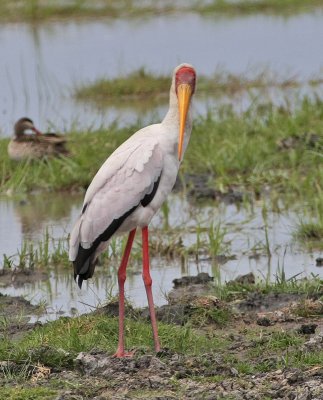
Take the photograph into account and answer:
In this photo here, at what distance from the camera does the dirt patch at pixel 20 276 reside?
9.02 metres

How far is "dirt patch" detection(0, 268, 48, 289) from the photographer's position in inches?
355

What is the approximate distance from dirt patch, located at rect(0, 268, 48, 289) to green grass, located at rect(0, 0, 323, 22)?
16195mm

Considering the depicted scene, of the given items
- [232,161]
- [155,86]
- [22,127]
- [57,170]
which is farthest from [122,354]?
[155,86]

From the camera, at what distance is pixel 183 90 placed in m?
7.27

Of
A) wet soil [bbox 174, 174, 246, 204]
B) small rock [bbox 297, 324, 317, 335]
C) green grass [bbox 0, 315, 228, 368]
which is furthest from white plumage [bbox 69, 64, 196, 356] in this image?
wet soil [bbox 174, 174, 246, 204]

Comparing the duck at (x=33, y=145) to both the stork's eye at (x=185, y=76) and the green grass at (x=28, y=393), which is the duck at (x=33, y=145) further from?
the green grass at (x=28, y=393)

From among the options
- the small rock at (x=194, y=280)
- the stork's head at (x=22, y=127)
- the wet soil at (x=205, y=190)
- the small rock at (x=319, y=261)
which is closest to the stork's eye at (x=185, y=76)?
the small rock at (x=194, y=280)

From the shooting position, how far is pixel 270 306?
795 centimetres

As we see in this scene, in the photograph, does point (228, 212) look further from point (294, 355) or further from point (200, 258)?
point (294, 355)

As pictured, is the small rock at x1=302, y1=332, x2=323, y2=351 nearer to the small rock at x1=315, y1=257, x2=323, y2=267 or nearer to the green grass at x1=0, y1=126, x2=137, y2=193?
the small rock at x1=315, y1=257, x2=323, y2=267

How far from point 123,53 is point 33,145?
857 centimetres

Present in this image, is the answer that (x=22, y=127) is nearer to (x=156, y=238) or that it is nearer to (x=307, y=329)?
(x=156, y=238)

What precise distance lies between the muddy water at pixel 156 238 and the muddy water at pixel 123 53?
94.1 inches

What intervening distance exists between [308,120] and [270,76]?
4.50 metres
